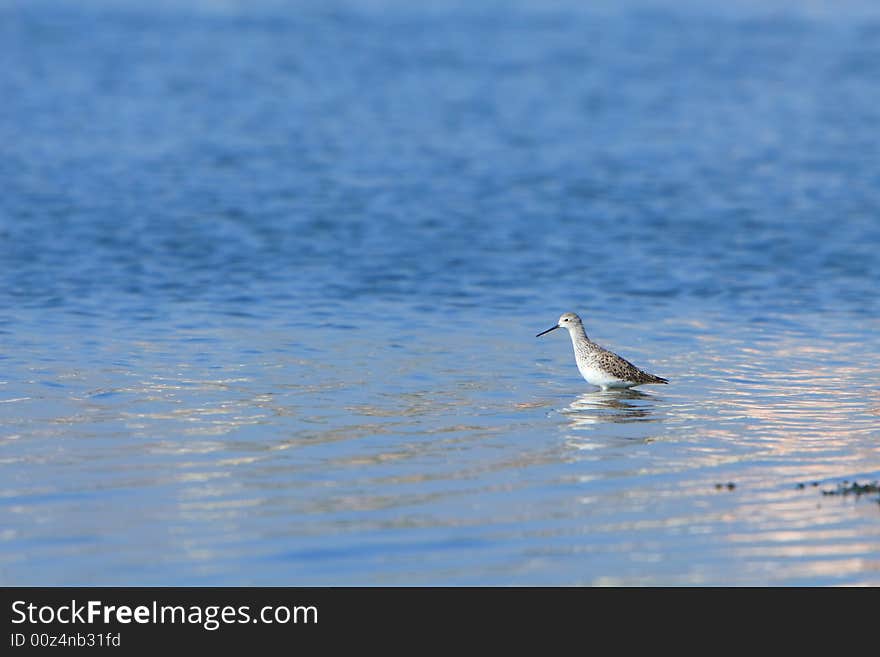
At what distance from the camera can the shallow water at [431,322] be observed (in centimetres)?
1042

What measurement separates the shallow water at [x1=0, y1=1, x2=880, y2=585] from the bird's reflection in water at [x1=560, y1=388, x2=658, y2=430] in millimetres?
88

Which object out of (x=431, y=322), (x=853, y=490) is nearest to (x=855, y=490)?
(x=853, y=490)

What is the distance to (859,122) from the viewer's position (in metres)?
43.0

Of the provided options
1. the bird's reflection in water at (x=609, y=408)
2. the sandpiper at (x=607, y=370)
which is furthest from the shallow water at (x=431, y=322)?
the sandpiper at (x=607, y=370)

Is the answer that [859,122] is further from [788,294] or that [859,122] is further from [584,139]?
[788,294]

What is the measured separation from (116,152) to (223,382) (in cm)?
2190

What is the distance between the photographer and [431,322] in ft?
65.1

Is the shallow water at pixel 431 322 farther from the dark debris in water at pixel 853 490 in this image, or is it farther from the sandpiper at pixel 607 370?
the sandpiper at pixel 607 370

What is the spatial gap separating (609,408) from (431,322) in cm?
535

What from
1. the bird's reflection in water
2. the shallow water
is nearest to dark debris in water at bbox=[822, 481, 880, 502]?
the shallow water

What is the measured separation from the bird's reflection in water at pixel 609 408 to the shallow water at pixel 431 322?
88 millimetres

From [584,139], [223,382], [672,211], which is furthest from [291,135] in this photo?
[223,382]

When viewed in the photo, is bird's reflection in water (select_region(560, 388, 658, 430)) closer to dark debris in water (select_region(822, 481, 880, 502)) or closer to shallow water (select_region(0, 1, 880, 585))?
shallow water (select_region(0, 1, 880, 585))

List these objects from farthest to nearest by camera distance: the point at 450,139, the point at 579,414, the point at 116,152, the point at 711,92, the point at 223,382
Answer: the point at 711,92 → the point at 450,139 → the point at 116,152 → the point at 223,382 → the point at 579,414
